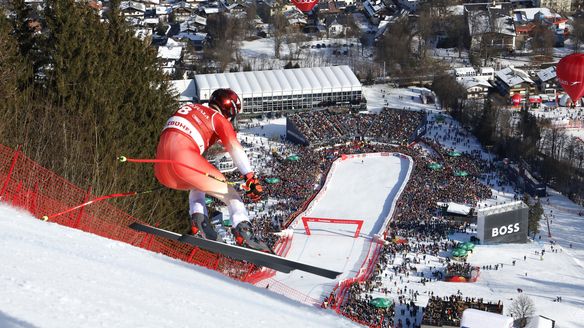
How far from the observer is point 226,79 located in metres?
42.9

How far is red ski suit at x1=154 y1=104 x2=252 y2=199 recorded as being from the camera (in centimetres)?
704

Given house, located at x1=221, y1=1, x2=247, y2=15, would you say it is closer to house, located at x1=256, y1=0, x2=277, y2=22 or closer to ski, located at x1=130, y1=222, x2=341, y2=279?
house, located at x1=256, y1=0, x2=277, y2=22

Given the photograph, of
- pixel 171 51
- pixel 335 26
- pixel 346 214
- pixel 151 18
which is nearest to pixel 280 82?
pixel 171 51

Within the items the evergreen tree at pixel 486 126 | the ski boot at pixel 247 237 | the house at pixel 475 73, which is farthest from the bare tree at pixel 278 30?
the ski boot at pixel 247 237

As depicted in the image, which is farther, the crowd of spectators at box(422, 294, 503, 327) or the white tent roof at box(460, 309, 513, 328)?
the crowd of spectators at box(422, 294, 503, 327)

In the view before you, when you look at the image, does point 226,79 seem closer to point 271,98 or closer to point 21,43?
point 271,98

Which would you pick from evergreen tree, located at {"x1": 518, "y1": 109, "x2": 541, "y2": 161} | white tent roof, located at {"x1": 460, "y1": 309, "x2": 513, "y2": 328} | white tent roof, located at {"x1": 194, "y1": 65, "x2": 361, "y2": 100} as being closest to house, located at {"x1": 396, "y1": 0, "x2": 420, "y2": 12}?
white tent roof, located at {"x1": 194, "y1": 65, "x2": 361, "y2": 100}

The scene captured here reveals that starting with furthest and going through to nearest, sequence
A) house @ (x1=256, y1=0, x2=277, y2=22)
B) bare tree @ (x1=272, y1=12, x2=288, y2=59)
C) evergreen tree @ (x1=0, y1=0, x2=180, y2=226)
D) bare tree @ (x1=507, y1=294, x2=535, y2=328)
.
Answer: house @ (x1=256, y1=0, x2=277, y2=22), bare tree @ (x1=272, y1=12, x2=288, y2=59), bare tree @ (x1=507, y1=294, x2=535, y2=328), evergreen tree @ (x1=0, y1=0, x2=180, y2=226)

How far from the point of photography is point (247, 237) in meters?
7.43

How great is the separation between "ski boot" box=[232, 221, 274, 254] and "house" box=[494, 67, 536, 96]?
40.7 metres

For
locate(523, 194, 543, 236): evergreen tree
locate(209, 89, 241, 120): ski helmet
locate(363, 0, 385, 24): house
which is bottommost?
locate(523, 194, 543, 236): evergreen tree

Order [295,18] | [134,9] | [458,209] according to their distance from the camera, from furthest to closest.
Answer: [134,9]
[295,18]
[458,209]

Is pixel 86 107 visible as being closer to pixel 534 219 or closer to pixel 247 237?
pixel 247 237

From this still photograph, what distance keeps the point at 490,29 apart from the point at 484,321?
43995mm
